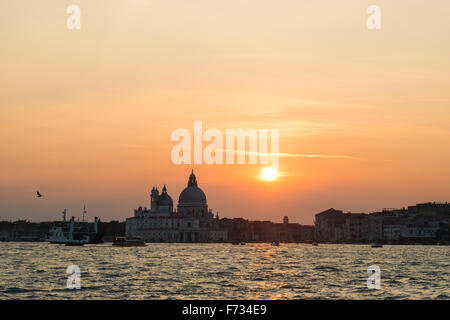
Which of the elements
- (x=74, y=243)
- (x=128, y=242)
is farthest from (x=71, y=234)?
(x=128, y=242)

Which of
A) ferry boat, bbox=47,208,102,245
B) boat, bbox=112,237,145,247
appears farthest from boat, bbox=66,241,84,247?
boat, bbox=112,237,145,247

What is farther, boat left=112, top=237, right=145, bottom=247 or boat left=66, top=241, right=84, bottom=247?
boat left=112, top=237, right=145, bottom=247

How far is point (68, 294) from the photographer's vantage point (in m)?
25.4

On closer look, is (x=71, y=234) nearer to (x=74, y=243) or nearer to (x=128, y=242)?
(x=74, y=243)

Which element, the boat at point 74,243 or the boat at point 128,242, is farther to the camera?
the boat at point 128,242

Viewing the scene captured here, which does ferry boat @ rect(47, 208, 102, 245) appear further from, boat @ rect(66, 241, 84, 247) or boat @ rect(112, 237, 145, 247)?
boat @ rect(112, 237, 145, 247)

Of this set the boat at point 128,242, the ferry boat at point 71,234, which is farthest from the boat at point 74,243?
the boat at point 128,242

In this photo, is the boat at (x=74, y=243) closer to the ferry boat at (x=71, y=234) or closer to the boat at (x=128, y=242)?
the ferry boat at (x=71, y=234)
